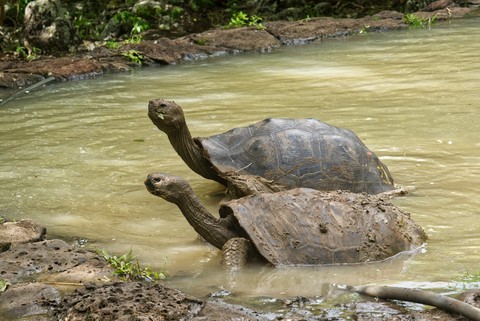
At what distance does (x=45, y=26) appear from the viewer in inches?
701

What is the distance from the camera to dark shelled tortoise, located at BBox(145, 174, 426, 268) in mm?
5691

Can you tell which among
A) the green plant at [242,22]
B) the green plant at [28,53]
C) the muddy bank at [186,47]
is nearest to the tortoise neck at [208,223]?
the muddy bank at [186,47]

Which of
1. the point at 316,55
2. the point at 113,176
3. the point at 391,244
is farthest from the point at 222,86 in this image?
the point at 391,244

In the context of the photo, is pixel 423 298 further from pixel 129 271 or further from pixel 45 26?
pixel 45 26

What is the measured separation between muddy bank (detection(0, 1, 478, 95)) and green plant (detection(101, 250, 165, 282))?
27.8 feet

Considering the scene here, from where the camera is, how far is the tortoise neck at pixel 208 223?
5918mm

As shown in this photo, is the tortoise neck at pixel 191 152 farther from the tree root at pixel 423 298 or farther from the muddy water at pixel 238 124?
the tree root at pixel 423 298

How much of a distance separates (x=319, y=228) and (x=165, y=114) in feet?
6.35

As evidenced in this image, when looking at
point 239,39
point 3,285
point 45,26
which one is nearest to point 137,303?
point 3,285

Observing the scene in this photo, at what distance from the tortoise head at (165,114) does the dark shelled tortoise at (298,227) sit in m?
1.35

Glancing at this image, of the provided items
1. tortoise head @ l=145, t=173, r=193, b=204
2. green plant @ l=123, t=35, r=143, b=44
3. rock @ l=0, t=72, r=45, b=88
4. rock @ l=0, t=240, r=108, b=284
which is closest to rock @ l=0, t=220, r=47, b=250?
rock @ l=0, t=240, r=108, b=284

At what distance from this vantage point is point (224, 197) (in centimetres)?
749

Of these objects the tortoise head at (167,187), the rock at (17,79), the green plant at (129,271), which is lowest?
the green plant at (129,271)

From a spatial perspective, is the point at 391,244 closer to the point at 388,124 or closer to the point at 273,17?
the point at 388,124
